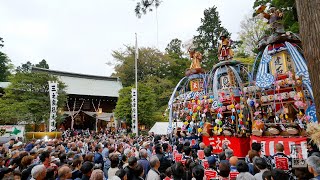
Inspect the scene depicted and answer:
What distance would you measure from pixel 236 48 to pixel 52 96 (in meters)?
21.3

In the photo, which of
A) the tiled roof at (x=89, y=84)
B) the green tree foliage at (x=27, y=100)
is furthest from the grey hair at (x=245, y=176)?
the tiled roof at (x=89, y=84)

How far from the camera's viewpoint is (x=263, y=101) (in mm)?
9258

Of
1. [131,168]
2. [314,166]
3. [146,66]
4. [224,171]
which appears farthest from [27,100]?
[314,166]

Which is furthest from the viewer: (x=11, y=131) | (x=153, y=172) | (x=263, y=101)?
(x=11, y=131)

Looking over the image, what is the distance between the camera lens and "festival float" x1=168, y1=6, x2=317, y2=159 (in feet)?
26.5

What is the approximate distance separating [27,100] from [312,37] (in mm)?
22322

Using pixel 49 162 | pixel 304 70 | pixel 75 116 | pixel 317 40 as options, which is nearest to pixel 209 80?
pixel 304 70

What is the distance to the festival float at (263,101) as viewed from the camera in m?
8.07

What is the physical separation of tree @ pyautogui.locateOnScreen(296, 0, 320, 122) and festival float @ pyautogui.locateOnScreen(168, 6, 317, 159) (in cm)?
573

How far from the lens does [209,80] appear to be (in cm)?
1312

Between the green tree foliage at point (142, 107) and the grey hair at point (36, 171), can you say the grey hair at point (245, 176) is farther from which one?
the green tree foliage at point (142, 107)

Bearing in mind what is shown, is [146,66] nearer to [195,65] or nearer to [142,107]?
[142,107]

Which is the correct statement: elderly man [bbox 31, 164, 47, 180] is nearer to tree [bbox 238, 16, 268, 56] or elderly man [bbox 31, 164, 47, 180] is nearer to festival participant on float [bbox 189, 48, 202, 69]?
festival participant on float [bbox 189, 48, 202, 69]

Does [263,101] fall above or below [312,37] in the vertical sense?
below
